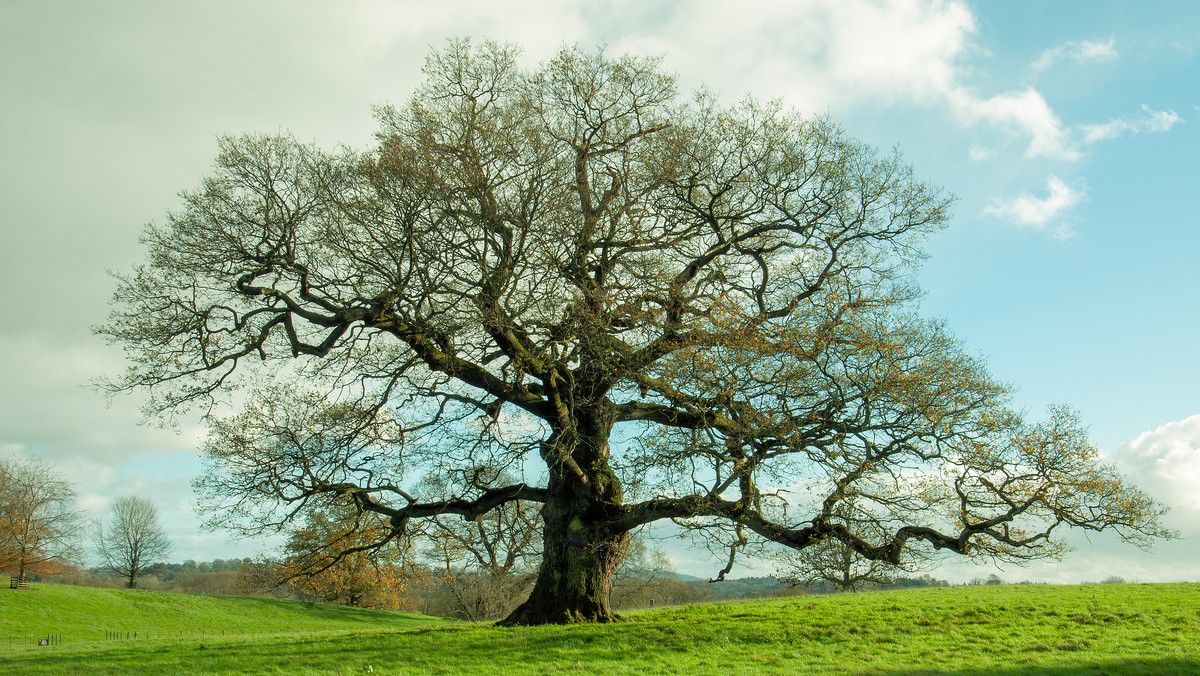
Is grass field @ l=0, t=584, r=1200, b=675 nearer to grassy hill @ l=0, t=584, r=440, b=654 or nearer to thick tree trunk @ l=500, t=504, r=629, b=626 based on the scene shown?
thick tree trunk @ l=500, t=504, r=629, b=626

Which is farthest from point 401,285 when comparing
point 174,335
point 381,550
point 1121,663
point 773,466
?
point 1121,663

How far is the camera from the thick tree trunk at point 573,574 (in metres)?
17.5

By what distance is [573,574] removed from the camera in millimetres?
17609

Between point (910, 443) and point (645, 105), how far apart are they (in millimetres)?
10427

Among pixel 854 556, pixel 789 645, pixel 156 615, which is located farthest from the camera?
pixel 156 615

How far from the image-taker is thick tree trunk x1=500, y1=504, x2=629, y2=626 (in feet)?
57.4

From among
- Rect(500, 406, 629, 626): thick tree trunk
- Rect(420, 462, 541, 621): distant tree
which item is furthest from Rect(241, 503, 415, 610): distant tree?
Rect(500, 406, 629, 626): thick tree trunk

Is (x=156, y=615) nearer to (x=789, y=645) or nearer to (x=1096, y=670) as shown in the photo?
(x=789, y=645)

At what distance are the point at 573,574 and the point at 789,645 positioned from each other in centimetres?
521

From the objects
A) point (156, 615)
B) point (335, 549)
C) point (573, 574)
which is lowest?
point (156, 615)

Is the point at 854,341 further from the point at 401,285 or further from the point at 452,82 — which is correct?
the point at 452,82

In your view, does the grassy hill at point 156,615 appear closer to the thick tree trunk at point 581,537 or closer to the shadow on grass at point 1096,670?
the thick tree trunk at point 581,537

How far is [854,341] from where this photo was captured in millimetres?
13984

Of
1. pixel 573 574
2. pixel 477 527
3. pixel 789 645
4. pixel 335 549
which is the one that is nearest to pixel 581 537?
pixel 573 574
